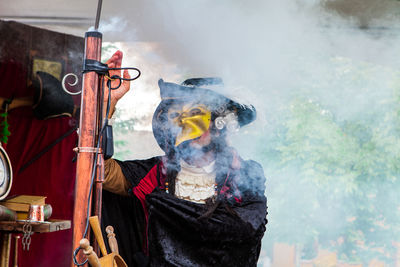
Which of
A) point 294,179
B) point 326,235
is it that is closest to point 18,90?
point 294,179

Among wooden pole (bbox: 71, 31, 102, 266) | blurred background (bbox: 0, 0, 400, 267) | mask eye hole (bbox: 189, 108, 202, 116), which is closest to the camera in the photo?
wooden pole (bbox: 71, 31, 102, 266)

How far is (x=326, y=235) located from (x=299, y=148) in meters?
2.35

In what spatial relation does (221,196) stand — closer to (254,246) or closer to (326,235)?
(254,246)

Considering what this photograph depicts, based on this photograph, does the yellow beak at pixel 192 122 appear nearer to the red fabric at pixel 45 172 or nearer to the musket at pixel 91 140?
the musket at pixel 91 140

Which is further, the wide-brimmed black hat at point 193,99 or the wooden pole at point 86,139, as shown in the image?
the wide-brimmed black hat at point 193,99

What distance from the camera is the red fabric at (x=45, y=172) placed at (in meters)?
2.56

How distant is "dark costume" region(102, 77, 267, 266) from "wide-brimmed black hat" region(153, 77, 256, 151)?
17 centimetres

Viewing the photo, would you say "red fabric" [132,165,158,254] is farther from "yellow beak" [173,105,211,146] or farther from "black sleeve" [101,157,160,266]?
"yellow beak" [173,105,211,146]

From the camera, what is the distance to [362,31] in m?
2.86

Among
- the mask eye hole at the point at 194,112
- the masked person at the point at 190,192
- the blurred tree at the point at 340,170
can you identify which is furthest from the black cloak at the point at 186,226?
the blurred tree at the point at 340,170

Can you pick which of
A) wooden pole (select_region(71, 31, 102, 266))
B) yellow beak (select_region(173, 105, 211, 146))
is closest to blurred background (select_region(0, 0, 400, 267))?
yellow beak (select_region(173, 105, 211, 146))

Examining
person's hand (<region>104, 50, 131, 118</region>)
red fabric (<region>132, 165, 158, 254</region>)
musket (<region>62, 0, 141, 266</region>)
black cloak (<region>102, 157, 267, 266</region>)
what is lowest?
black cloak (<region>102, 157, 267, 266</region>)

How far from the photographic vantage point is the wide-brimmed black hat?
2.24m

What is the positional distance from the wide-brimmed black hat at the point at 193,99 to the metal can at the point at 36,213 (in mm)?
687
